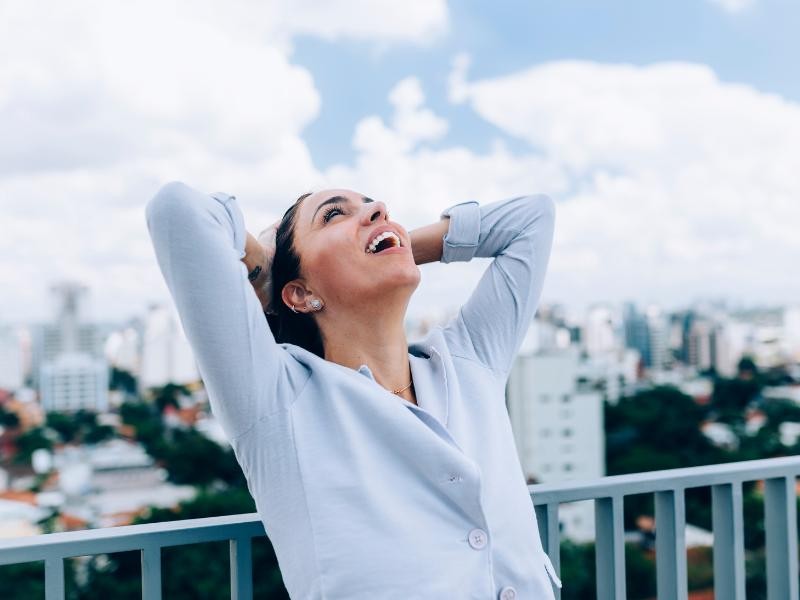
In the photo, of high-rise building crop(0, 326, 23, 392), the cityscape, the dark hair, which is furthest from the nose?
high-rise building crop(0, 326, 23, 392)

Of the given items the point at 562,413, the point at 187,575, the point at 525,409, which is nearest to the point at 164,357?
the point at 525,409

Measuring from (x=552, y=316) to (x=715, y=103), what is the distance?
1179 centimetres

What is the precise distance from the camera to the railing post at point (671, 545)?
1.62 metres

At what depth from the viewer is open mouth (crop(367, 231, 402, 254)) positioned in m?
1.27

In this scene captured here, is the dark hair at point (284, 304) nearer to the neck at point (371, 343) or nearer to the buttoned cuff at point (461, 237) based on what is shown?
the neck at point (371, 343)

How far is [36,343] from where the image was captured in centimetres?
4172

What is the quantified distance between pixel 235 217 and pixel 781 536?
1478 millimetres

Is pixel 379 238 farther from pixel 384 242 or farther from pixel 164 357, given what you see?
pixel 164 357

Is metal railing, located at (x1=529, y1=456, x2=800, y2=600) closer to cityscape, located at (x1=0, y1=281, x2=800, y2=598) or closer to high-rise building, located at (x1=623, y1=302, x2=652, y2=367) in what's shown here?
cityscape, located at (x1=0, y1=281, x2=800, y2=598)

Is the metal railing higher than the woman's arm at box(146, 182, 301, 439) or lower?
lower

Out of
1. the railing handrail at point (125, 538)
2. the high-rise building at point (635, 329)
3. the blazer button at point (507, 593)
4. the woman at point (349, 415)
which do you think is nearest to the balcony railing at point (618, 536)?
the railing handrail at point (125, 538)

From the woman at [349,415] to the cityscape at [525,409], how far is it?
18862mm

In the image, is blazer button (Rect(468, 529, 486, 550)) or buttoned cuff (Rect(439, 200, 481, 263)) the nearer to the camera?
blazer button (Rect(468, 529, 486, 550))

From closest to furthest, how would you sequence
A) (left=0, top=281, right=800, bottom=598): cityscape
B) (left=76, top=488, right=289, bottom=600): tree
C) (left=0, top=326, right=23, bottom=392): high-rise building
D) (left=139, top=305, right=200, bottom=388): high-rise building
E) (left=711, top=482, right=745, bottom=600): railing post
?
1. (left=711, top=482, right=745, bottom=600): railing post
2. (left=76, top=488, right=289, bottom=600): tree
3. (left=0, top=281, right=800, bottom=598): cityscape
4. (left=0, top=326, right=23, bottom=392): high-rise building
5. (left=139, top=305, right=200, bottom=388): high-rise building
